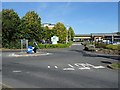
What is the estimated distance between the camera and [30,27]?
62.7m

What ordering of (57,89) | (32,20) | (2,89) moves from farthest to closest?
1. (32,20)
2. (57,89)
3. (2,89)

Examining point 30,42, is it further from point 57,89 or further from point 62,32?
point 57,89

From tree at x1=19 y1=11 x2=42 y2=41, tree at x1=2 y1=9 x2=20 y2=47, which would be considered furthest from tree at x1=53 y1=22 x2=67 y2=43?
tree at x1=2 y1=9 x2=20 y2=47

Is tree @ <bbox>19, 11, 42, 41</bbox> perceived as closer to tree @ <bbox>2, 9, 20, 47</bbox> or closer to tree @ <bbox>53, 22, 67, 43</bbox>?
tree @ <bbox>2, 9, 20, 47</bbox>

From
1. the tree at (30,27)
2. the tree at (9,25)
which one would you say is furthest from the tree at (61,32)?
the tree at (9,25)

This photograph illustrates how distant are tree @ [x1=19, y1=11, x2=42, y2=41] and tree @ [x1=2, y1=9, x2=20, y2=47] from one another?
5.59 ft

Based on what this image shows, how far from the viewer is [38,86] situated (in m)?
11.6

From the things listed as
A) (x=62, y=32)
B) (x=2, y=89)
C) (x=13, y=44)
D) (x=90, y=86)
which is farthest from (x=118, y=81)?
(x=62, y=32)

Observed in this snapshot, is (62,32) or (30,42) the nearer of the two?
(30,42)

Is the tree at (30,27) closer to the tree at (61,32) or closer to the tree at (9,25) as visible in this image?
the tree at (9,25)

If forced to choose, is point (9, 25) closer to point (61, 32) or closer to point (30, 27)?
point (30, 27)

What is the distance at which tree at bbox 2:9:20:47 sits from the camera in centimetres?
5668

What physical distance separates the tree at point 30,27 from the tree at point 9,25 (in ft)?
5.59

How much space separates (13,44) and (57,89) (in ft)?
154
